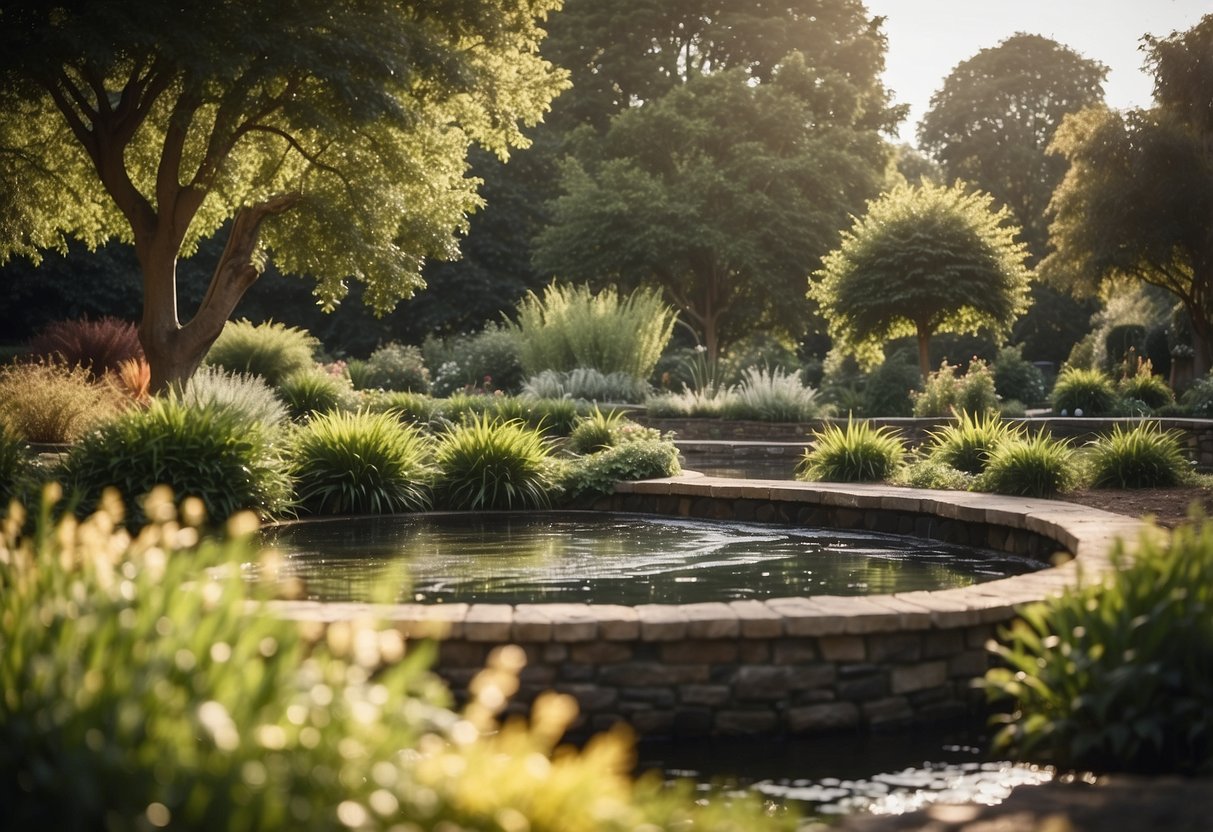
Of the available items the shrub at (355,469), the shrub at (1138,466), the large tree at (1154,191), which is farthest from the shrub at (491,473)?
the large tree at (1154,191)

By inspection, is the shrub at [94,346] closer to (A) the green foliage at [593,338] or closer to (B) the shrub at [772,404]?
(A) the green foliage at [593,338]

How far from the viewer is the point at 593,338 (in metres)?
21.2

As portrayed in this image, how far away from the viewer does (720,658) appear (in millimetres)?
4590

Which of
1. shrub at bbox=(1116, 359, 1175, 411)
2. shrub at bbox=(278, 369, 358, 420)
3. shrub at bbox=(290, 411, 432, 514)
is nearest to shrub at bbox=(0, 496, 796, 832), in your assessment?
shrub at bbox=(290, 411, 432, 514)

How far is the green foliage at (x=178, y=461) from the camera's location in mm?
8484

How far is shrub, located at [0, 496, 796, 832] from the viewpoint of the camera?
206 centimetres

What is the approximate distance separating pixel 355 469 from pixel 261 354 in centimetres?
939

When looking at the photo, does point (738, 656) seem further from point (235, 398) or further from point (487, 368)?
point (487, 368)

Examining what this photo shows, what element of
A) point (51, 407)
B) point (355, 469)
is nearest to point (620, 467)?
point (355, 469)

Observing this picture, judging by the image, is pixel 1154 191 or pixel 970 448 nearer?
pixel 970 448

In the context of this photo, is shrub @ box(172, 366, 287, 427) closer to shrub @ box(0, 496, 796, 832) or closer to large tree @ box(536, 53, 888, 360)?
shrub @ box(0, 496, 796, 832)

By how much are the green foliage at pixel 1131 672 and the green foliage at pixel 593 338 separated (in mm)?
17357

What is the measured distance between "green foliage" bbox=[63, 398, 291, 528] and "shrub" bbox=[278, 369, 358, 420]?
6.98m

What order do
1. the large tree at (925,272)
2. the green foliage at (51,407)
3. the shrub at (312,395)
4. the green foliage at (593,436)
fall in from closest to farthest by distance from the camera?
the green foliage at (51,407) < the green foliage at (593,436) < the shrub at (312,395) < the large tree at (925,272)
